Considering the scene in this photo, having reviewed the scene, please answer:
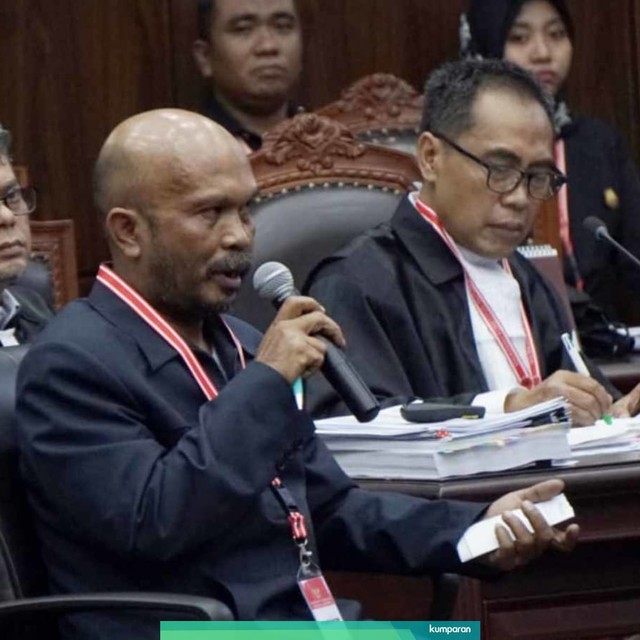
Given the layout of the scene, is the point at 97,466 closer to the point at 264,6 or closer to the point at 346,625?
the point at 346,625

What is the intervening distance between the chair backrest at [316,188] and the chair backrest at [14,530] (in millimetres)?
1171

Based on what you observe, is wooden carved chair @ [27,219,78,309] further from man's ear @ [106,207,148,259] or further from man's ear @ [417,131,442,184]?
man's ear @ [106,207,148,259]

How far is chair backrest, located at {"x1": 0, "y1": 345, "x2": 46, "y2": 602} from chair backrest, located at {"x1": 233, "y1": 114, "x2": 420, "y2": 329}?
1.17 m

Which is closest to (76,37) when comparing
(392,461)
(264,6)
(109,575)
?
(264,6)

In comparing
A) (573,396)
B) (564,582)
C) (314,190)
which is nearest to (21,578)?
(564,582)

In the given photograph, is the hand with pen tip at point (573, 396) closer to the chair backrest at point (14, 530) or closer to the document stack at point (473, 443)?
the document stack at point (473, 443)

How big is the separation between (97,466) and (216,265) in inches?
13.8

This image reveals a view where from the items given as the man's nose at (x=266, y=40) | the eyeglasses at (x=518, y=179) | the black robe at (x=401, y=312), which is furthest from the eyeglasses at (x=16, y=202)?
the man's nose at (x=266, y=40)

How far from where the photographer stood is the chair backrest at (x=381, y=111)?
434 centimetres

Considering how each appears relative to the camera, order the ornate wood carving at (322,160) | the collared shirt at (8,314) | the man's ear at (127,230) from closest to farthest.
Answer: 1. the man's ear at (127,230)
2. the collared shirt at (8,314)
3. the ornate wood carving at (322,160)

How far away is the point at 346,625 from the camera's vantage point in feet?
8.38

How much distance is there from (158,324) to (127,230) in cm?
14

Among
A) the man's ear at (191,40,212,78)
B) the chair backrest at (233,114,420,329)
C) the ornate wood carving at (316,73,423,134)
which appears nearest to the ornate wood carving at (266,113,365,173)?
the chair backrest at (233,114,420,329)

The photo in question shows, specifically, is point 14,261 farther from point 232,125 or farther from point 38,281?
point 232,125
